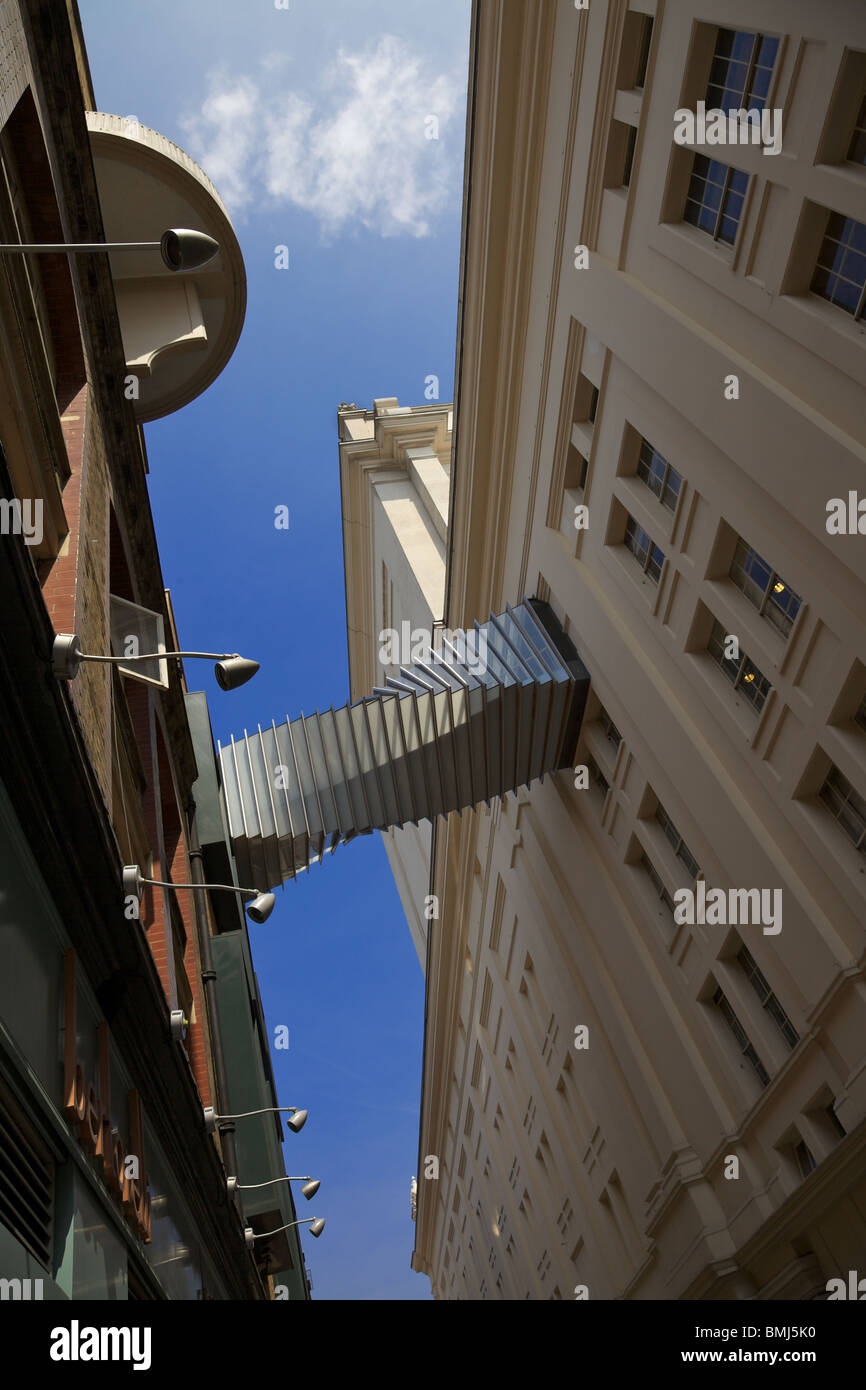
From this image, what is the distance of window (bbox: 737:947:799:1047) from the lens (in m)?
13.3

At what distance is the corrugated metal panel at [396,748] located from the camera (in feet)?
60.3

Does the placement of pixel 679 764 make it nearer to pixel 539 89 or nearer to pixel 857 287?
pixel 857 287

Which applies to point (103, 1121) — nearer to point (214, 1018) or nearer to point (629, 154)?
point (214, 1018)

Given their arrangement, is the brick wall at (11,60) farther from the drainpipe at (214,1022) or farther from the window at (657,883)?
the window at (657,883)

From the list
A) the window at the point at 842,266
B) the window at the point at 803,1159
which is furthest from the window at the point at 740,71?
the window at the point at 803,1159

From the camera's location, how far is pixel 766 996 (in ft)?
45.7

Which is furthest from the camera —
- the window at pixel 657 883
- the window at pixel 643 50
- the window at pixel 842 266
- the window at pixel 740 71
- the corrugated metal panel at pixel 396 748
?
the corrugated metal panel at pixel 396 748

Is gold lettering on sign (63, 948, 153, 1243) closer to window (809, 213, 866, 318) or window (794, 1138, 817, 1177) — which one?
window (794, 1138, 817, 1177)

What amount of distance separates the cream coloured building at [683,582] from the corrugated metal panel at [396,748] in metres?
1.05

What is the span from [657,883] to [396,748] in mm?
5478
